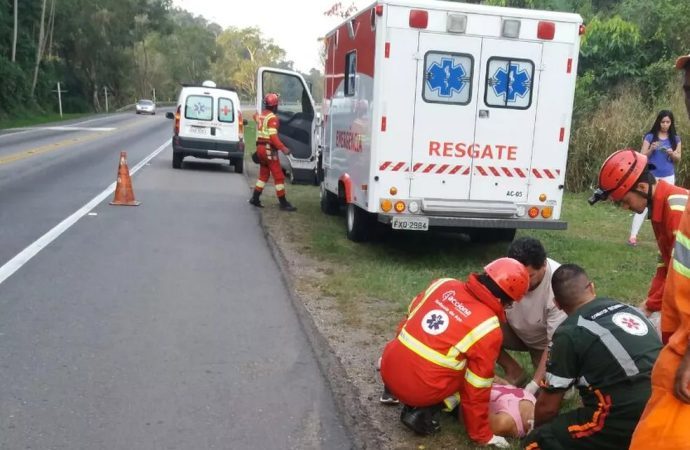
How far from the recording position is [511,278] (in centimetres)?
384

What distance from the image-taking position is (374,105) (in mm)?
7816

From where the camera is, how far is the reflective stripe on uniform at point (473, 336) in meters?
3.84

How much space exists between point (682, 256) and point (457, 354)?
1949 mm

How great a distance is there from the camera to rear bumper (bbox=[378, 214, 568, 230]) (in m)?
7.86

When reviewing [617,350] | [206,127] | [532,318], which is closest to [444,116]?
[532,318]

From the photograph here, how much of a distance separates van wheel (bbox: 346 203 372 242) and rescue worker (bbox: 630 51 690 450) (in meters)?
6.76

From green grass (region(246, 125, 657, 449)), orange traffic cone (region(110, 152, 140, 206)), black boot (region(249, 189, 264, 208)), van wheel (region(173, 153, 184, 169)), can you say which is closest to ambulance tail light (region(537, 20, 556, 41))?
green grass (region(246, 125, 657, 449))

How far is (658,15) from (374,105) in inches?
525

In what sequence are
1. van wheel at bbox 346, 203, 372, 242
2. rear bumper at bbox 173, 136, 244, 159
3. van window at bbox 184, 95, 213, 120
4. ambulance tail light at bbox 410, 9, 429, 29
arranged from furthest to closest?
van window at bbox 184, 95, 213, 120
rear bumper at bbox 173, 136, 244, 159
van wheel at bbox 346, 203, 372, 242
ambulance tail light at bbox 410, 9, 429, 29

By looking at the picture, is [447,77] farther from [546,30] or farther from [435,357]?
[435,357]

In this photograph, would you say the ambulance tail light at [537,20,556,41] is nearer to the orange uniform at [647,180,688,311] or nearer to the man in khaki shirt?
the man in khaki shirt

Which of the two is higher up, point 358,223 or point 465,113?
point 465,113

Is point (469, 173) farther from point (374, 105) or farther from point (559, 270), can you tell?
point (559, 270)

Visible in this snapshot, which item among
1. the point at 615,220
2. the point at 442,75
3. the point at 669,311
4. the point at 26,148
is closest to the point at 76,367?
the point at 669,311
